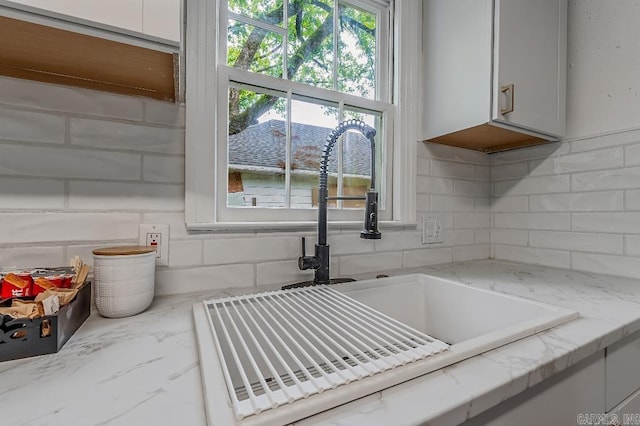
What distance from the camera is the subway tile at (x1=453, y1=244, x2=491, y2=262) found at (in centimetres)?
149

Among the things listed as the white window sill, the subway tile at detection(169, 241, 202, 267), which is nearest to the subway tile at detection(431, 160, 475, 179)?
the white window sill

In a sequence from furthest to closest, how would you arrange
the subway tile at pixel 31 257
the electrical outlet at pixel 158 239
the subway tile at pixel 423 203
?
1. the subway tile at pixel 423 203
2. the electrical outlet at pixel 158 239
3. the subway tile at pixel 31 257

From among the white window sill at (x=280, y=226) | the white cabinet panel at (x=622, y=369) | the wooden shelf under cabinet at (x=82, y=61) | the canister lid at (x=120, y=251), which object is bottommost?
the white cabinet panel at (x=622, y=369)

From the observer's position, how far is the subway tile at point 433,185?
138 cm

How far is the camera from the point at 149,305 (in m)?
0.77

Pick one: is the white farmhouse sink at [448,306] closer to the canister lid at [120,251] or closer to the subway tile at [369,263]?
the subway tile at [369,263]

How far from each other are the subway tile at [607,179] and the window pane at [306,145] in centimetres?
111

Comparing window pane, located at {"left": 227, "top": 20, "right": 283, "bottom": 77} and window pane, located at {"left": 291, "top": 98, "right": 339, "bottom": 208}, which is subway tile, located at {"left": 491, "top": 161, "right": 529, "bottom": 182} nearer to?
window pane, located at {"left": 291, "top": 98, "right": 339, "bottom": 208}

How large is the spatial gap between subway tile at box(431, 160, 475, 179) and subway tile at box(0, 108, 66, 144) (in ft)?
4.52

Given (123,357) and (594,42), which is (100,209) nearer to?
(123,357)

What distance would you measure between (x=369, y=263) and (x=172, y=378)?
2.91ft

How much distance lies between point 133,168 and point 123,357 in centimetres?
54

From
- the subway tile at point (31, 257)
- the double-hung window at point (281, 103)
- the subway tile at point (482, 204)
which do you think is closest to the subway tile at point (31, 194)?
the subway tile at point (31, 257)

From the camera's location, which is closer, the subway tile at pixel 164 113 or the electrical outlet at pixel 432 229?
the subway tile at pixel 164 113
